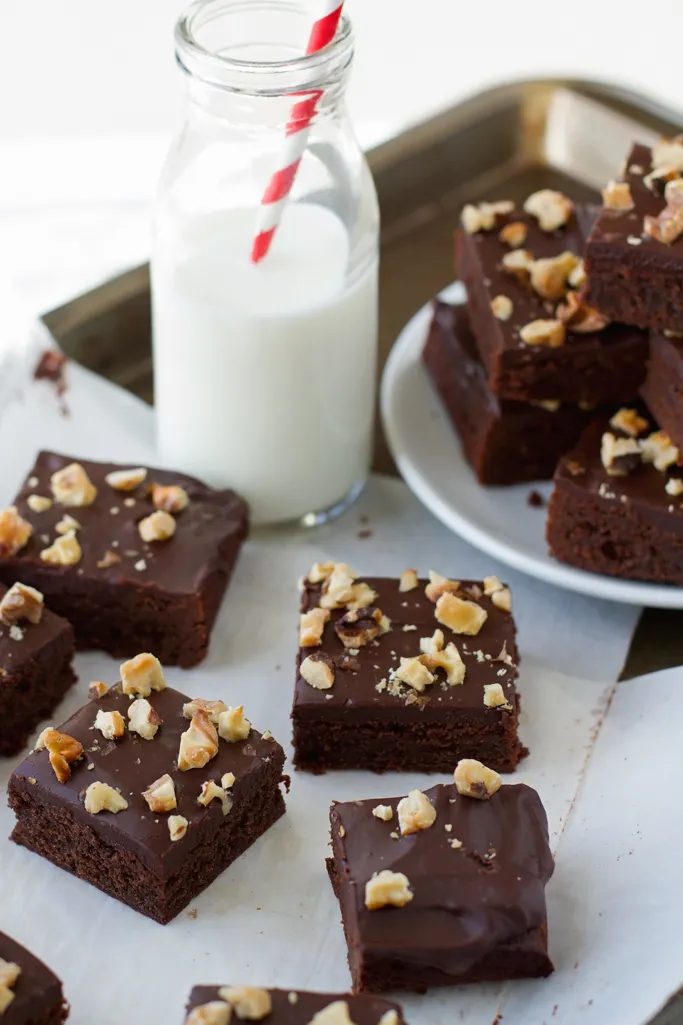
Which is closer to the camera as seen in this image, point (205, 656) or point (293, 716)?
point (293, 716)

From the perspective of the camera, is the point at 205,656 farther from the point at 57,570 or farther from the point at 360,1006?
the point at 360,1006

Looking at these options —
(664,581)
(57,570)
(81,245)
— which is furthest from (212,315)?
(81,245)

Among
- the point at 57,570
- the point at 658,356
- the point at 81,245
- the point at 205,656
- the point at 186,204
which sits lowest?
the point at 81,245

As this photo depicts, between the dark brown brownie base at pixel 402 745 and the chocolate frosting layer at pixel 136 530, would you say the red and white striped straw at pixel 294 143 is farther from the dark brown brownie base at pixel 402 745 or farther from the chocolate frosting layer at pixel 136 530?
the dark brown brownie base at pixel 402 745

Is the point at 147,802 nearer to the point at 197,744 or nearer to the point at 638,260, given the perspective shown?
the point at 197,744

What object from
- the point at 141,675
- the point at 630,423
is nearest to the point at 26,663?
the point at 141,675

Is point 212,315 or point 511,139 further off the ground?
point 212,315

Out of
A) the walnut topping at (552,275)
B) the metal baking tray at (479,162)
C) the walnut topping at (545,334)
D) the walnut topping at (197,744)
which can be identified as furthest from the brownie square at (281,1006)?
the metal baking tray at (479,162)

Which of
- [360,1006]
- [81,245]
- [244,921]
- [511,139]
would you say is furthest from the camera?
[81,245]
